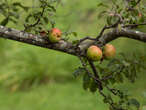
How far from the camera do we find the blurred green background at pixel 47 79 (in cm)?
367

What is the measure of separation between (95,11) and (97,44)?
4403 mm

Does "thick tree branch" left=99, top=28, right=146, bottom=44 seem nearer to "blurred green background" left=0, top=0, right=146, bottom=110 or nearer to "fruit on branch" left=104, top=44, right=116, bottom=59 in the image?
"fruit on branch" left=104, top=44, right=116, bottom=59

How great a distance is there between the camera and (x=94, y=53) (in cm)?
132

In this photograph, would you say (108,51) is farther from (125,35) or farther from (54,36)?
(54,36)

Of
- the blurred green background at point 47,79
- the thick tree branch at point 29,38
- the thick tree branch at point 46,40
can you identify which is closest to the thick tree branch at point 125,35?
the thick tree branch at point 46,40

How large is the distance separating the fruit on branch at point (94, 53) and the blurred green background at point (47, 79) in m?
2.15

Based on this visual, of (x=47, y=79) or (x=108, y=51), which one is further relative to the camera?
(x=47, y=79)

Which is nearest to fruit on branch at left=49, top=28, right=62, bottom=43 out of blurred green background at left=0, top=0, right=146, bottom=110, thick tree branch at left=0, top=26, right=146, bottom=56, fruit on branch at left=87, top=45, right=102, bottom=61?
thick tree branch at left=0, top=26, right=146, bottom=56

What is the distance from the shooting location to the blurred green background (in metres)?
3.67

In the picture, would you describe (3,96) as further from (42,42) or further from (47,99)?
(42,42)

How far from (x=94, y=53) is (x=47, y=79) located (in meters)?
3.19

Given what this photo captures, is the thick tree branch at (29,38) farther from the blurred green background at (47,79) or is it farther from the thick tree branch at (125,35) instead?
the blurred green background at (47,79)

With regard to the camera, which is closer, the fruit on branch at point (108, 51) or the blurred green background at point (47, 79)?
the fruit on branch at point (108, 51)

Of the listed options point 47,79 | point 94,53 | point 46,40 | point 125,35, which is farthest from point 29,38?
point 47,79
